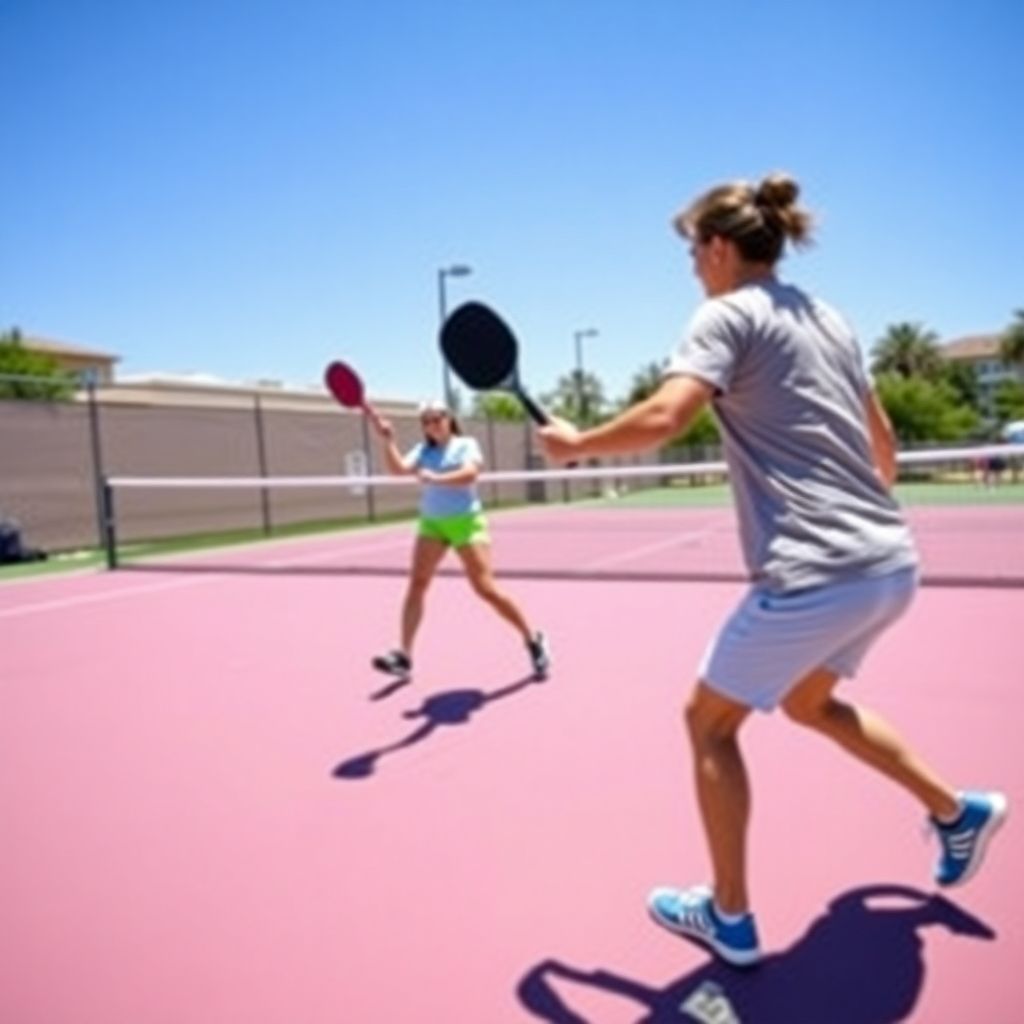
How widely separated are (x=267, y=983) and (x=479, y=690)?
3597mm

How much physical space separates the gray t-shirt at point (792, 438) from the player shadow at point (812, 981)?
3.67 feet

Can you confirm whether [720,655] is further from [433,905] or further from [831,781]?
[831,781]

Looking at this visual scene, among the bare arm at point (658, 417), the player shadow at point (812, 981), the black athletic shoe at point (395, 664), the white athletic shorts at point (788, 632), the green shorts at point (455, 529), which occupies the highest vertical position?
the bare arm at point (658, 417)

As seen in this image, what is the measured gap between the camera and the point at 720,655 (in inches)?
114

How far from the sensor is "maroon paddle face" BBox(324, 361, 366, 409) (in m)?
6.91

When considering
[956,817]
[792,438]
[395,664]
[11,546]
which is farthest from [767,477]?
[11,546]

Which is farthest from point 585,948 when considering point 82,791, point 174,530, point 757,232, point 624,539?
point 174,530

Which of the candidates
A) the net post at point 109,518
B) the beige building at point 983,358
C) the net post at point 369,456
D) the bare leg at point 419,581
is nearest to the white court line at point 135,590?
the net post at point 109,518

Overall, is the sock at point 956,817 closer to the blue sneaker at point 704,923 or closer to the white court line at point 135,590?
the blue sneaker at point 704,923

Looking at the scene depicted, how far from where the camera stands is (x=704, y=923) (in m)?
3.16

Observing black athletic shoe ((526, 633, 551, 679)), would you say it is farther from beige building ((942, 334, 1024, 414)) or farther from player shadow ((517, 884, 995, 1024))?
beige building ((942, 334, 1024, 414))

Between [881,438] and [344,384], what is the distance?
169 inches

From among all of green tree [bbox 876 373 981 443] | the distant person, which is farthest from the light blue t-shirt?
green tree [bbox 876 373 981 443]

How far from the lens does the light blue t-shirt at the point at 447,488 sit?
6812mm
